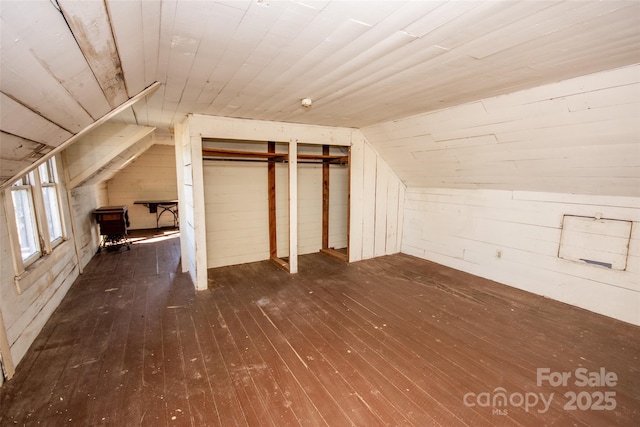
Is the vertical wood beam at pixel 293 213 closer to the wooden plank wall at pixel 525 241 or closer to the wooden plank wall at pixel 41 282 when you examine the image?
the wooden plank wall at pixel 525 241

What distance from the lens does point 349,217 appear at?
456cm

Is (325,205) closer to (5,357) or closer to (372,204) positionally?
(372,204)

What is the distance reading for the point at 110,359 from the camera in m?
2.22

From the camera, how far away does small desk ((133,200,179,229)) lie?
23.4 feet

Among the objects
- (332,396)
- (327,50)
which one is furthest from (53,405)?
(327,50)

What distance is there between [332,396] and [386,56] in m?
2.25

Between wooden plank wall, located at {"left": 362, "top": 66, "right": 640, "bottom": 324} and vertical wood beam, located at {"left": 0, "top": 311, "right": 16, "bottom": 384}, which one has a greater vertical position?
wooden plank wall, located at {"left": 362, "top": 66, "right": 640, "bottom": 324}

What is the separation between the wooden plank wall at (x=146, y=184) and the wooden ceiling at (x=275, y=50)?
5.70m

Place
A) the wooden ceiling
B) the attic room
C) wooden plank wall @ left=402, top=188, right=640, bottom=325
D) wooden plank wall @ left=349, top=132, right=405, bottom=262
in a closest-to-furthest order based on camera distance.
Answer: the wooden ceiling, the attic room, wooden plank wall @ left=402, top=188, right=640, bottom=325, wooden plank wall @ left=349, top=132, right=405, bottom=262

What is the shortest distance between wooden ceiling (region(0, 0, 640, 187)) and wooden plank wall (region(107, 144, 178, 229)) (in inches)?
224

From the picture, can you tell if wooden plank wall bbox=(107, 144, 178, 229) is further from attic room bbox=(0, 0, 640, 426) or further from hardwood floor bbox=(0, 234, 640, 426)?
hardwood floor bbox=(0, 234, 640, 426)

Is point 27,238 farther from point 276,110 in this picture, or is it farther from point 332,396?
point 332,396

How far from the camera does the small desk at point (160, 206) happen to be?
712 centimetres

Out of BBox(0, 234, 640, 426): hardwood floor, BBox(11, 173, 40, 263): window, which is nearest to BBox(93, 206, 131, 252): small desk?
BBox(0, 234, 640, 426): hardwood floor
